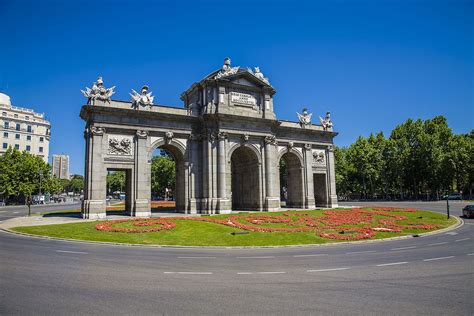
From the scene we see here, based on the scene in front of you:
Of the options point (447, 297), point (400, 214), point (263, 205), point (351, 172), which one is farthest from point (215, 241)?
point (351, 172)

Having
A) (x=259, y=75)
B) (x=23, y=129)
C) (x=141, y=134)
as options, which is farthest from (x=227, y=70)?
(x=23, y=129)

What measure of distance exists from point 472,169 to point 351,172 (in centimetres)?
3049

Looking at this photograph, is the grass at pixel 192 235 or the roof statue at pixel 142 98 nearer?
the grass at pixel 192 235

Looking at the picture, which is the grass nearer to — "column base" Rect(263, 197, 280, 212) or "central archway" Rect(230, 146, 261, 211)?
"column base" Rect(263, 197, 280, 212)

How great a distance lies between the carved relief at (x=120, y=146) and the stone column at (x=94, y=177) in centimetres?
100

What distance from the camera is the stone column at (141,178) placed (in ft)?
125

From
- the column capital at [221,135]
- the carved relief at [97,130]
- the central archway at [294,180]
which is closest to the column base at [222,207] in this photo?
the column capital at [221,135]

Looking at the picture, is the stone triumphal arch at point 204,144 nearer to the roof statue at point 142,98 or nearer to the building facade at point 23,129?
the roof statue at point 142,98

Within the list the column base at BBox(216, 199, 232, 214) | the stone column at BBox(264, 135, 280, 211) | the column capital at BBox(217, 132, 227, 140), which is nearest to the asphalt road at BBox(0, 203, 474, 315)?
the column base at BBox(216, 199, 232, 214)

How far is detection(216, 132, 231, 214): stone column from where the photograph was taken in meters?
41.4

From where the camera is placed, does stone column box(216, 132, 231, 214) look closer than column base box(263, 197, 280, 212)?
Yes

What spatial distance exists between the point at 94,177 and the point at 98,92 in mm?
9956

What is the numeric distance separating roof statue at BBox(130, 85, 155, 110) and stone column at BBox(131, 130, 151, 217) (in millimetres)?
3457

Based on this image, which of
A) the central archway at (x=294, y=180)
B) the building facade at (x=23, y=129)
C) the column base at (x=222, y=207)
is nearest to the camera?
the column base at (x=222, y=207)
